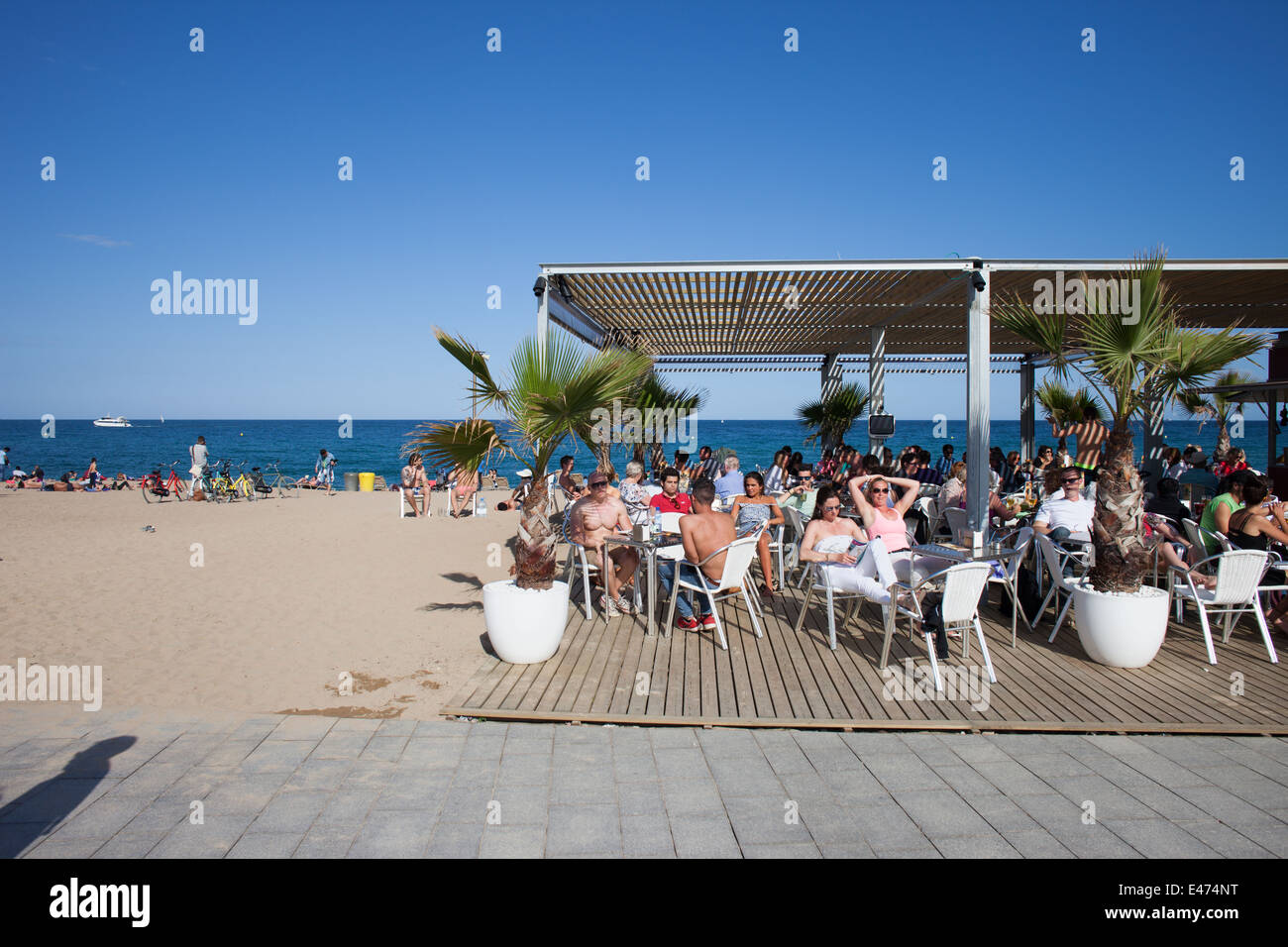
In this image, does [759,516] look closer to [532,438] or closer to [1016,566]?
[1016,566]

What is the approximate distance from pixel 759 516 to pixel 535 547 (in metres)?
2.38

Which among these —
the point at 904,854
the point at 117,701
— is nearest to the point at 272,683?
the point at 117,701

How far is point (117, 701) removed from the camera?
13.4 ft

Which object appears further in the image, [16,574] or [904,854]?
[16,574]

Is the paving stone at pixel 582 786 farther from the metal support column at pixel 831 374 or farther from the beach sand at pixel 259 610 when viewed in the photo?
the metal support column at pixel 831 374

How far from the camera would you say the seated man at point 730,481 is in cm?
778

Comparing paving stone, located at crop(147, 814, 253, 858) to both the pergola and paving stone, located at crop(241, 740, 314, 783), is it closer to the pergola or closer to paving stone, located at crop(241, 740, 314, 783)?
paving stone, located at crop(241, 740, 314, 783)

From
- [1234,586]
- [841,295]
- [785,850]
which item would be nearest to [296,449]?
[841,295]
